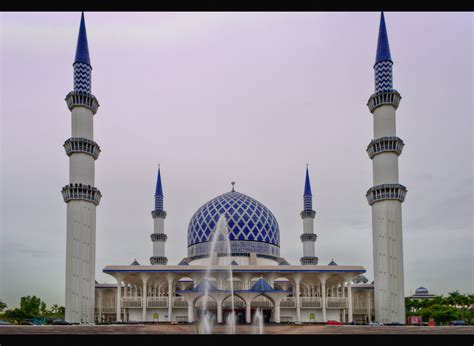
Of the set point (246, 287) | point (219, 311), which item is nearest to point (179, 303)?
point (219, 311)

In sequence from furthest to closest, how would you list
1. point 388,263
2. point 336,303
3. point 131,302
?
point 336,303 → point 131,302 → point 388,263

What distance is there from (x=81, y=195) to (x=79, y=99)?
651cm

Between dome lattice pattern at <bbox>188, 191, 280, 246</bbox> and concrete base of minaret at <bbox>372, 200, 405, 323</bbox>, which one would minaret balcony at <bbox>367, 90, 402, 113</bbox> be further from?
dome lattice pattern at <bbox>188, 191, 280, 246</bbox>

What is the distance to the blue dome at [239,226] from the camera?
4512 cm

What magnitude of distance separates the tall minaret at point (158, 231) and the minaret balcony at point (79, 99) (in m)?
15.3

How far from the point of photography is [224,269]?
39.5m

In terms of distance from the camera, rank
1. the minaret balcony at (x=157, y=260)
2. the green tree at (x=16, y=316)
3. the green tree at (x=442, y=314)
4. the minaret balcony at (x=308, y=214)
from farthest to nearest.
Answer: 1. the minaret balcony at (x=308, y=214)
2. the minaret balcony at (x=157, y=260)
3. the green tree at (x=16, y=316)
4. the green tree at (x=442, y=314)

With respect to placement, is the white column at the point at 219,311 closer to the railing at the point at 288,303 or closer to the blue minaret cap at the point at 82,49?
the railing at the point at 288,303

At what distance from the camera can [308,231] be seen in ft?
159

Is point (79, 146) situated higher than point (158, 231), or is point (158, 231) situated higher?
point (79, 146)

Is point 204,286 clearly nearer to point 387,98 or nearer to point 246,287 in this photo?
point 246,287

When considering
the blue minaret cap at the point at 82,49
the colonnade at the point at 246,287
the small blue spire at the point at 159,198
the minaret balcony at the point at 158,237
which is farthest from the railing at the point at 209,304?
the blue minaret cap at the point at 82,49
